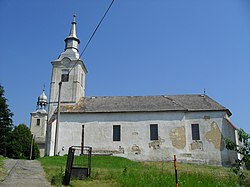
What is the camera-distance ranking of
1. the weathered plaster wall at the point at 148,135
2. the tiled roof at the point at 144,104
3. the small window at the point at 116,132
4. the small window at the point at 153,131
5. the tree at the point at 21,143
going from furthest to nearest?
the tree at the point at 21,143 < the tiled roof at the point at 144,104 < the small window at the point at 116,132 < the small window at the point at 153,131 < the weathered plaster wall at the point at 148,135

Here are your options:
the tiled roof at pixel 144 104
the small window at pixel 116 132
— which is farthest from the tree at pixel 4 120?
the small window at pixel 116 132

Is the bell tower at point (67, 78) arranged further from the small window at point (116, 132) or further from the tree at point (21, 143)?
the tree at point (21, 143)

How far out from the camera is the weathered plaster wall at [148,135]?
92.8 feet

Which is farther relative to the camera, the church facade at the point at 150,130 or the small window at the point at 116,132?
the small window at the point at 116,132

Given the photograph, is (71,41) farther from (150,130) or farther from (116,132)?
(150,130)

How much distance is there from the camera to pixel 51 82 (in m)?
34.0

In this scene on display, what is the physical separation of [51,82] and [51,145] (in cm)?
847

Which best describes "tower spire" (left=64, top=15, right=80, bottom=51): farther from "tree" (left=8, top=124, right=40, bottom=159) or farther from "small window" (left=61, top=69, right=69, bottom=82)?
"tree" (left=8, top=124, right=40, bottom=159)

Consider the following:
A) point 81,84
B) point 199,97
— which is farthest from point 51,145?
point 199,97

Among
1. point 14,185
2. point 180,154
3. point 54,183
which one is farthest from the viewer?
point 180,154

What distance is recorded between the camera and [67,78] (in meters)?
34.0

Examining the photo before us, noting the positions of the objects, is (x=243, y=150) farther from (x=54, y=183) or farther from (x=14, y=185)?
(x=14, y=185)

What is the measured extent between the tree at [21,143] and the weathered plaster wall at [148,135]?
18.2m

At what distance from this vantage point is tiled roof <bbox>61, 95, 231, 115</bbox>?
29953mm
